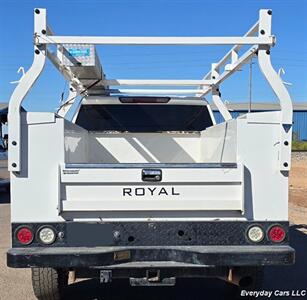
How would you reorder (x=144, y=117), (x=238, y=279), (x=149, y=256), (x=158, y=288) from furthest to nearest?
1. (x=144, y=117)
2. (x=158, y=288)
3. (x=238, y=279)
4. (x=149, y=256)

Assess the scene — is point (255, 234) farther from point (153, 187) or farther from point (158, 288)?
point (158, 288)

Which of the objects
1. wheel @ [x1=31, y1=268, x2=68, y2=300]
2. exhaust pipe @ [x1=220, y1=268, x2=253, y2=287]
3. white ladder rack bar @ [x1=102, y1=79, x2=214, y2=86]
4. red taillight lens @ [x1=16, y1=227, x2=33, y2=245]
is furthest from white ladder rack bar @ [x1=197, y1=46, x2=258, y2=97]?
wheel @ [x1=31, y1=268, x2=68, y2=300]

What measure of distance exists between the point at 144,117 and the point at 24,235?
141 inches

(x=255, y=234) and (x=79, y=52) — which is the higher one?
(x=79, y=52)

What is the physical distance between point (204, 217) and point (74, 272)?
1.21m

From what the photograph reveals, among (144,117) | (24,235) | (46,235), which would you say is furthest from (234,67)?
(24,235)

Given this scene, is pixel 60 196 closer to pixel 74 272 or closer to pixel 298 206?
pixel 74 272

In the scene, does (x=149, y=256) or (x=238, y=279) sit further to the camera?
(x=238, y=279)

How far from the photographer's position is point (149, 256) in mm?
4371

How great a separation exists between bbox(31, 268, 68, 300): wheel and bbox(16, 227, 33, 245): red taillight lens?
2.07ft

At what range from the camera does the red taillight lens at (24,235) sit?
173 inches

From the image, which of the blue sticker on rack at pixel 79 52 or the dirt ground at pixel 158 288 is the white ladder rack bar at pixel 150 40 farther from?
the dirt ground at pixel 158 288

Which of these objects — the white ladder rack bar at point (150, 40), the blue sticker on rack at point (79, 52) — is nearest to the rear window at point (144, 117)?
the blue sticker on rack at point (79, 52)

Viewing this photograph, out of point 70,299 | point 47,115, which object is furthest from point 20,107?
point 70,299
